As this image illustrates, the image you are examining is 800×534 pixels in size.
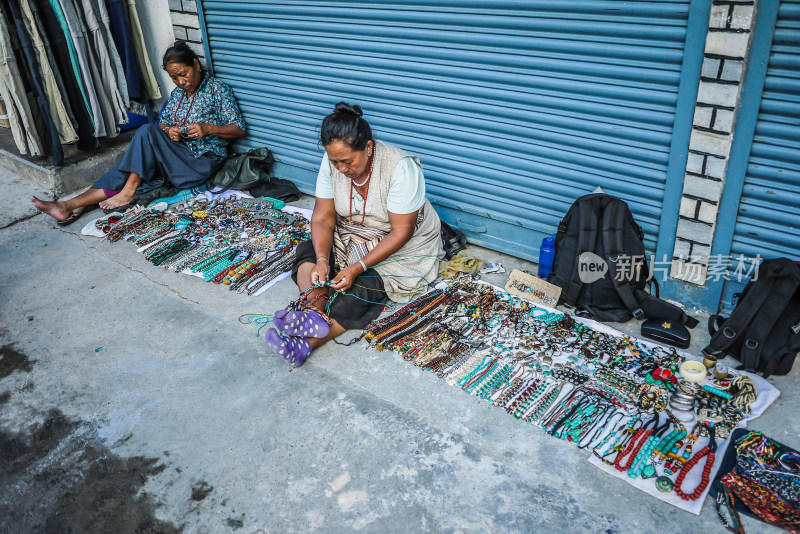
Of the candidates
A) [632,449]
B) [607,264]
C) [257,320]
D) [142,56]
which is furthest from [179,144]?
[632,449]

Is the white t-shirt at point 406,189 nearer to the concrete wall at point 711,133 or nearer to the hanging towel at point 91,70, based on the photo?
the concrete wall at point 711,133

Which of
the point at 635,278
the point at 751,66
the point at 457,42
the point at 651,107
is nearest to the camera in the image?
the point at 751,66

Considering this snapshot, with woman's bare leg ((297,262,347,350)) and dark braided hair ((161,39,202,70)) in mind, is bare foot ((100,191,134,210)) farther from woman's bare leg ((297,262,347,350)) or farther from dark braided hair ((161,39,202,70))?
woman's bare leg ((297,262,347,350))

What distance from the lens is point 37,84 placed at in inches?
212

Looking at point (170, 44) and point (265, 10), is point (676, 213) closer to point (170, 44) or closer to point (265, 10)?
point (265, 10)

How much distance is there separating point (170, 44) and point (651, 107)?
4.42 meters

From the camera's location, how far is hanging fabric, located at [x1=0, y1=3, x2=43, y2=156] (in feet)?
17.1

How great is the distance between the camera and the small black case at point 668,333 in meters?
3.40

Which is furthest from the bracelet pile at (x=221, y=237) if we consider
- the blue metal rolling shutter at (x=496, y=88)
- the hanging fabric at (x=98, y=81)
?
the hanging fabric at (x=98, y=81)

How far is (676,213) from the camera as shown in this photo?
354cm

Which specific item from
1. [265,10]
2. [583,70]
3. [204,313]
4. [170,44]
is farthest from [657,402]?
[170,44]

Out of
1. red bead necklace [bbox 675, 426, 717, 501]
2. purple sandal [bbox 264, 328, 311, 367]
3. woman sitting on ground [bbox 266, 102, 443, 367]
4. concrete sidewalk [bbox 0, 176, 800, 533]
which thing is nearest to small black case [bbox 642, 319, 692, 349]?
concrete sidewalk [bbox 0, 176, 800, 533]

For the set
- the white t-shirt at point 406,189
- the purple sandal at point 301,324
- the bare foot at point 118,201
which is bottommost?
the purple sandal at point 301,324

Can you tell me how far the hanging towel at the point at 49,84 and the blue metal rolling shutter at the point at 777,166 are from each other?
17.7 ft
